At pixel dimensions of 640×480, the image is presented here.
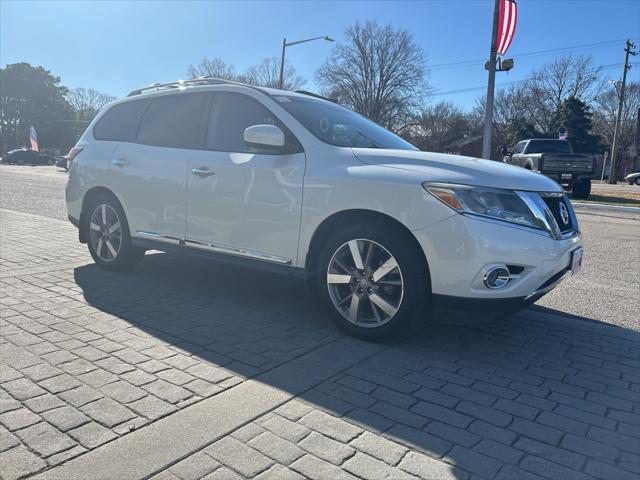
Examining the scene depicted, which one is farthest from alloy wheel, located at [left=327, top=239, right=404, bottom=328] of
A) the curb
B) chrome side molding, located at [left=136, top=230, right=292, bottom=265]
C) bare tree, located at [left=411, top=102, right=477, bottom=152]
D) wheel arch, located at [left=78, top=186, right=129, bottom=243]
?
bare tree, located at [left=411, top=102, right=477, bottom=152]

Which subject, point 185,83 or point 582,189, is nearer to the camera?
point 185,83

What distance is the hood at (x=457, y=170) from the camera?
3.42 m

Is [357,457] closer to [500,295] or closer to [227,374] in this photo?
[227,374]

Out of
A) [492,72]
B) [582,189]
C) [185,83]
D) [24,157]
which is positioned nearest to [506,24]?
[492,72]

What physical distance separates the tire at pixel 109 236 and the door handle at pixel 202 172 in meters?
1.22

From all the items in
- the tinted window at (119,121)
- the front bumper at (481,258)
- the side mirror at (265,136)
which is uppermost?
the tinted window at (119,121)

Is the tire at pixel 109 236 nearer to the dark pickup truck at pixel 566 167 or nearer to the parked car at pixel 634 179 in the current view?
the dark pickup truck at pixel 566 167

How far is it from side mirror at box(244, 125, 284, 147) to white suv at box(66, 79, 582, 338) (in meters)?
0.01

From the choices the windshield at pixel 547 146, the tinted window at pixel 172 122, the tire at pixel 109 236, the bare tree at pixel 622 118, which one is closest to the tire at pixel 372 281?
the tinted window at pixel 172 122

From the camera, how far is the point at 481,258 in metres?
3.26

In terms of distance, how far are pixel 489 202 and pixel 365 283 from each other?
3.27 ft

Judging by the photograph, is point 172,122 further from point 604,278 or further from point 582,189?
point 582,189

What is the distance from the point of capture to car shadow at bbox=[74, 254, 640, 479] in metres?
2.58

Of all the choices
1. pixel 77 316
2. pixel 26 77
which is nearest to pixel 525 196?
pixel 77 316
